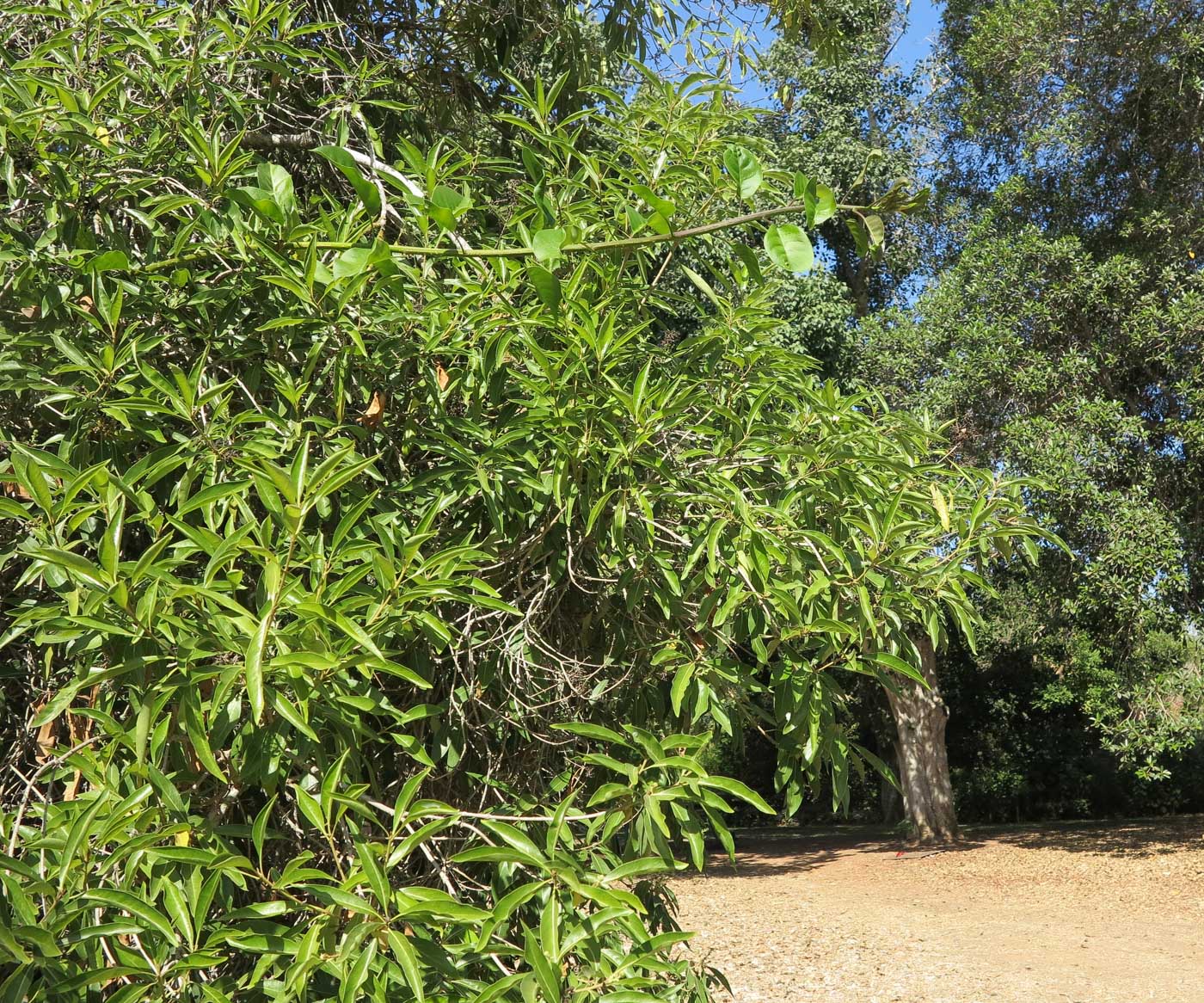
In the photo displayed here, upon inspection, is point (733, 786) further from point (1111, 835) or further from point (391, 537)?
point (1111, 835)

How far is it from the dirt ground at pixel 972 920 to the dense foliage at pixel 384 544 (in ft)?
16.4

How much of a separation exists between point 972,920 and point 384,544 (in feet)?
28.9

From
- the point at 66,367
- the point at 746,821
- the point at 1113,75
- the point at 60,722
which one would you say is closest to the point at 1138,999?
the point at 60,722

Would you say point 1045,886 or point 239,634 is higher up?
point 239,634

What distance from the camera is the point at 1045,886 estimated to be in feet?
33.6

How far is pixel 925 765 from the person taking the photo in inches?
538

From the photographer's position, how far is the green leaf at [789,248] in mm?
1255

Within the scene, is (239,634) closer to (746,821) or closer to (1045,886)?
(1045,886)

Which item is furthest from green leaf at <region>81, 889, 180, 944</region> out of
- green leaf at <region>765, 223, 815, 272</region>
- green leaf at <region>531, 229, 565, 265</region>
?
green leaf at <region>765, 223, 815, 272</region>

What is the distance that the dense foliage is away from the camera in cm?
135

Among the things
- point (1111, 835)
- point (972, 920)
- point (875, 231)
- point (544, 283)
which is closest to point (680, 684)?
point (544, 283)

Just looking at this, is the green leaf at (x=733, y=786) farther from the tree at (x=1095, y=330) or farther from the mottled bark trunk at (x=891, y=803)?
the mottled bark trunk at (x=891, y=803)

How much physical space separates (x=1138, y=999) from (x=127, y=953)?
21.4ft

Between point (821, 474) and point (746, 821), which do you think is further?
point (746, 821)
